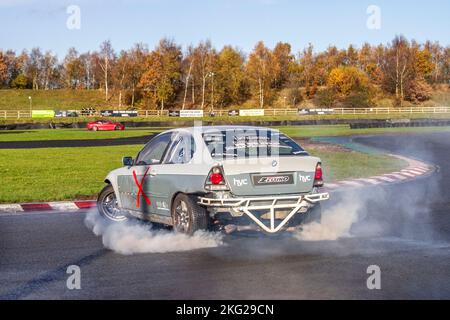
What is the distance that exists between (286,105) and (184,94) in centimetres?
1604

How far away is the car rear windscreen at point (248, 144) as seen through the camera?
27.6ft

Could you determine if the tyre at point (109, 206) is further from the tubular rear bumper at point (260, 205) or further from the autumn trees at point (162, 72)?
the autumn trees at point (162, 72)

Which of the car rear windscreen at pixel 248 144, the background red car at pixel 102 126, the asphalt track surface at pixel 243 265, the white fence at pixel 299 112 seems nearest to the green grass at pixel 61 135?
the background red car at pixel 102 126

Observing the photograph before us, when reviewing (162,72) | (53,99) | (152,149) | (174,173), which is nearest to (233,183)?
(174,173)

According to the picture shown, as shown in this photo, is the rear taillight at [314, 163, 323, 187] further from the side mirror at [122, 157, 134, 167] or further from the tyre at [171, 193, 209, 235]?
the side mirror at [122, 157, 134, 167]

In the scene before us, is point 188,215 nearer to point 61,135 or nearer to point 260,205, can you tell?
point 260,205

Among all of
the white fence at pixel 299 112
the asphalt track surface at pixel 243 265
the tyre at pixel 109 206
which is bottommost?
the asphalt track surface at pixel 243 265

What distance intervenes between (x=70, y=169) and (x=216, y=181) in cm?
1232

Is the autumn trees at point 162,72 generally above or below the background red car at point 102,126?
above

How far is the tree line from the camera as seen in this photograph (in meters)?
97.8

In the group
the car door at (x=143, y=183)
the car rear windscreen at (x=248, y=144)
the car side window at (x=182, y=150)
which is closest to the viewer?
the car rear windscreen at (x=248, y=144)

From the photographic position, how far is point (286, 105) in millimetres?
103875

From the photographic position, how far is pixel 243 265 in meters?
7.01

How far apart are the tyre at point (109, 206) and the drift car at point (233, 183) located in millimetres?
1342
